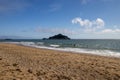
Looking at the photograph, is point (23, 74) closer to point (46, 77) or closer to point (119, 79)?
point (46, 77)

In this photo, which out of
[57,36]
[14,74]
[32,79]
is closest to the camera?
[32,79]

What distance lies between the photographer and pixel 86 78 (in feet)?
23.0

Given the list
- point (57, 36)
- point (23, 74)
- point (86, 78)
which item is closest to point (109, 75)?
point (86, 78)

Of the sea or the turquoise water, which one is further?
the turquoise water

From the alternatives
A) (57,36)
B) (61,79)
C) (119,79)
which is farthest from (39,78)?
(57,36)

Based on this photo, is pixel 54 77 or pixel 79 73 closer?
pixel 54 77

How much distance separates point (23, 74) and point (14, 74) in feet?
1.30

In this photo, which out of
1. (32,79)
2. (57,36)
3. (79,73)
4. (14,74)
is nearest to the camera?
(32,79)

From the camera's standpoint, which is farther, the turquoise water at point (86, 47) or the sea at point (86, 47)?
the turquoise water at point (86, 47)

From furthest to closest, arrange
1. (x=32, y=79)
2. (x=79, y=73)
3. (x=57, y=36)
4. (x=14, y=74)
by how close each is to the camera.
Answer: (x=57, y=36), (x=79, y=73), (x=14, y=74), (x=32, y=79)

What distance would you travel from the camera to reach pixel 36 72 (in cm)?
777

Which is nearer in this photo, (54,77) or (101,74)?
(54,77)

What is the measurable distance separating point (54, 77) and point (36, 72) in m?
1.14

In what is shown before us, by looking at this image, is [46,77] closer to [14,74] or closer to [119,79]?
[14,74]
